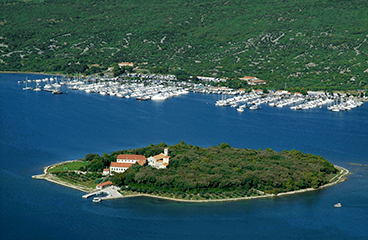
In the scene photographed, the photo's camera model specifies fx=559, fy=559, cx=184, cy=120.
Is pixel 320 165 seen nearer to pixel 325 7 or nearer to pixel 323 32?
pixel 323 32

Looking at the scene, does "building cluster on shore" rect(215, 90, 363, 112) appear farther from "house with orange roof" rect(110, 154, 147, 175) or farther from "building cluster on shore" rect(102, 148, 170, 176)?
"house with orange roof" rect(110, 154, 147, 175)

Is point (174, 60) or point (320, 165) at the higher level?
point (174, 60)

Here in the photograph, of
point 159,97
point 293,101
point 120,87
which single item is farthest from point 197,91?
point 293,101

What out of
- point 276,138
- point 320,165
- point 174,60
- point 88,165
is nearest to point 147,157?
point 88,165

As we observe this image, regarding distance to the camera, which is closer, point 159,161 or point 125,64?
point 159,161

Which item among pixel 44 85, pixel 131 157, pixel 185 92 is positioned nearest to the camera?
pixel 131 157

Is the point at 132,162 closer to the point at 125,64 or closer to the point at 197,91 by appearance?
the point at 197,91
